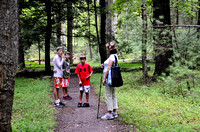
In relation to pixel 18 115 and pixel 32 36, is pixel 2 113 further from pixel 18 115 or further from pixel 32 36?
pixel 32 36

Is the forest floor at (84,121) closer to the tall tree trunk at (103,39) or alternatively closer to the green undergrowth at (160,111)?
the green undergrowth at (160,111)

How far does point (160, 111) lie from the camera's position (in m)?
6.01

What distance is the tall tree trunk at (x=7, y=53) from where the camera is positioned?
3.16 meters

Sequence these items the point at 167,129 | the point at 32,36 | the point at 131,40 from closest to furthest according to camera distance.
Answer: the point at 167,129, the point at 131,40, the point at 32,36

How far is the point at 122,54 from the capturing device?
16.6m

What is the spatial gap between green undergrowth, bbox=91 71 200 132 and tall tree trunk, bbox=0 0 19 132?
120 inches

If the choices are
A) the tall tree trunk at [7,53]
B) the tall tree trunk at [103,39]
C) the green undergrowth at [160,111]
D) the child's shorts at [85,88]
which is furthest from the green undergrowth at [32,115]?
the tall tree trunk at [103,39]

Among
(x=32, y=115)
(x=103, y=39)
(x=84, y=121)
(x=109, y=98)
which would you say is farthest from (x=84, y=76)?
(x=103, y=39)

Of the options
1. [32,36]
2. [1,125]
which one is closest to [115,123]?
[1,125]

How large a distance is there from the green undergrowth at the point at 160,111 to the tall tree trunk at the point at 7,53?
9.99 feet

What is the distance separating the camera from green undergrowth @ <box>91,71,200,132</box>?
4742 mm

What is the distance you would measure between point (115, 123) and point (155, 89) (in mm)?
4448

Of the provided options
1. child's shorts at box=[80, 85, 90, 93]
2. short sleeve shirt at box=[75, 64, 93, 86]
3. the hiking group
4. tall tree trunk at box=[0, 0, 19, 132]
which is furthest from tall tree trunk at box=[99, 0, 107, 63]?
tall tree trunk at box=[0, 0, 19, 132]

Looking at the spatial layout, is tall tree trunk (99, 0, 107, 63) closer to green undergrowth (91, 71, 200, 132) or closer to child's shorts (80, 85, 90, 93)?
green undergrowth (91, 71, 200, 132)
